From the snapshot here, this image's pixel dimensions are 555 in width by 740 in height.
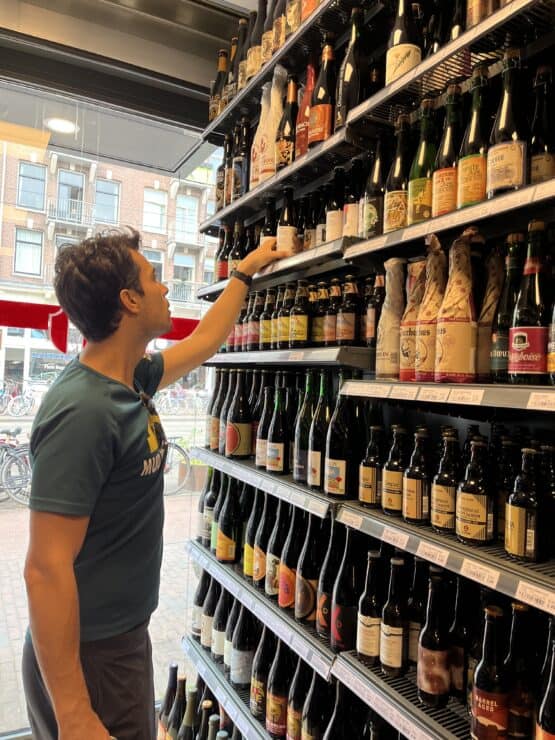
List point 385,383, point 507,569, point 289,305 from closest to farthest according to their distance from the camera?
1. point 507,569
2. point 385,383
3. point 289,305

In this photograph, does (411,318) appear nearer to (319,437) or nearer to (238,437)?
(319,437)

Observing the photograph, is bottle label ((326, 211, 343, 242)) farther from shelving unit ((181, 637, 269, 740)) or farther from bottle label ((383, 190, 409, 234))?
shelving unit ((181, 637, 269, 740))

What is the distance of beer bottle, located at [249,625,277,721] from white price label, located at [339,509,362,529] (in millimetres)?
962

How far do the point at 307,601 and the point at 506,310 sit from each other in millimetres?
1251

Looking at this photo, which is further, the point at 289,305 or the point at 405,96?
the point at 289,305

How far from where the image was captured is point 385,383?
1560 mm

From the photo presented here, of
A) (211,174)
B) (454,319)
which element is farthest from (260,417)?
(211,174)

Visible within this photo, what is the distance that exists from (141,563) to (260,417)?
120cm

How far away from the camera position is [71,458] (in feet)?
4.09

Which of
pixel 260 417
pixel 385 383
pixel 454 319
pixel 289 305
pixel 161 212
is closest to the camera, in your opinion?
pixel 454 319

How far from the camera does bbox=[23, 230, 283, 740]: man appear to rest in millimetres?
1212

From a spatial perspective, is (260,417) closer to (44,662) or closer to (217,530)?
(217,530)

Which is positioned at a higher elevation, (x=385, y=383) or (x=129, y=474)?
(x=385, y=383)

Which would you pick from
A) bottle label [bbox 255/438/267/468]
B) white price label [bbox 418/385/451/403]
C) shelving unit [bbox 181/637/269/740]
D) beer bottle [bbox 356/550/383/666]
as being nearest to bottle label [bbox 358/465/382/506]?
beer bottle [bbox 356/550/383/666]
